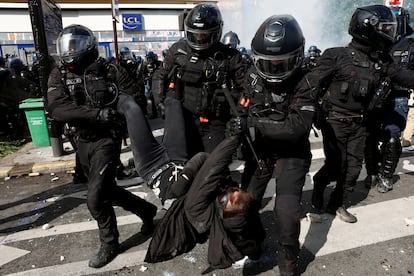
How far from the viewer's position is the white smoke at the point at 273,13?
3688 cm

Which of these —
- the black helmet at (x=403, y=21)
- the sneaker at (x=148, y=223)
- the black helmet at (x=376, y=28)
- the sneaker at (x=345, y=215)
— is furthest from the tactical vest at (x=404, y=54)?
the sneaker at (x=148, y=223)

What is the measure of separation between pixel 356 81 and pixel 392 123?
4.73 ft

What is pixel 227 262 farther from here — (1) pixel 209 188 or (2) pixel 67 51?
(2) pixel 67 51

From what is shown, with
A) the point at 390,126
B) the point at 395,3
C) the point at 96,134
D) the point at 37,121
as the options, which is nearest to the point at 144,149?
the point at 96,134

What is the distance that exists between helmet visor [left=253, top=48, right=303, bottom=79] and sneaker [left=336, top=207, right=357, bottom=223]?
1980mm

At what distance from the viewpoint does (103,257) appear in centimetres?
304

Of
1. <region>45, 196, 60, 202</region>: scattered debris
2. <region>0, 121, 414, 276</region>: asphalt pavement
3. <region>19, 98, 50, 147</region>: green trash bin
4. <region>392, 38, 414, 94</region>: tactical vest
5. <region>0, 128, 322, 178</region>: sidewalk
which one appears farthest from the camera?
<region>19, 98, 50, 147</region>: green trash bin

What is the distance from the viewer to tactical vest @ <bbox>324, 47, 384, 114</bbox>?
3.35 m

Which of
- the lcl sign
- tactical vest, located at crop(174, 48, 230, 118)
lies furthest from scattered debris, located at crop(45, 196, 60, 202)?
the lcl sign

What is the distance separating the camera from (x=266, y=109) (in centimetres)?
267

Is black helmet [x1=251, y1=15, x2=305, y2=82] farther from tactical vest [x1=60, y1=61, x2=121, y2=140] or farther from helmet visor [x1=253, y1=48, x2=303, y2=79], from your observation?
tactical vest [x1=60, y1=61, x2=121, y2=140]

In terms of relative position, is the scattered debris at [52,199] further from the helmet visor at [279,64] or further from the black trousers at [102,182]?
the helmet visor at [279,64]

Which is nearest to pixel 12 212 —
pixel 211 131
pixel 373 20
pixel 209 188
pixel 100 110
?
pixel 100 110

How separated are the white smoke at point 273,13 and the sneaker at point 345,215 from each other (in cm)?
3345
